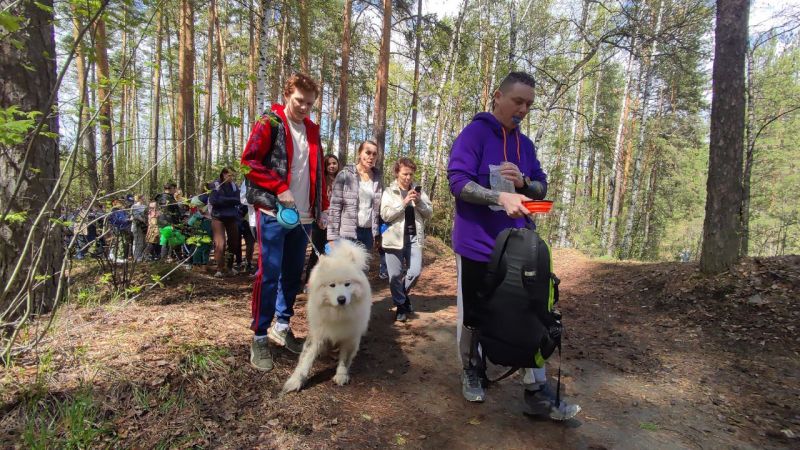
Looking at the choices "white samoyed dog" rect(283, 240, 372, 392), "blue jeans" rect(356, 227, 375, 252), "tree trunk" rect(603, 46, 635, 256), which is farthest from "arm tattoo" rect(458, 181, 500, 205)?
"tree trunk" rect(603, 46, 635, 256)

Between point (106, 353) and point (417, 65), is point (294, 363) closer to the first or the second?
point (106, 353)

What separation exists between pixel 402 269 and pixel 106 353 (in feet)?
9.84

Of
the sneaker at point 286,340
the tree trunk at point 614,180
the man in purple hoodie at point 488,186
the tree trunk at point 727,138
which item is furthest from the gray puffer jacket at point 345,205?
the tree trunk at point 614,180

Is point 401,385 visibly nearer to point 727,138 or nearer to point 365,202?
point 365,202

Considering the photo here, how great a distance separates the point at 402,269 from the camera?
4.73 m

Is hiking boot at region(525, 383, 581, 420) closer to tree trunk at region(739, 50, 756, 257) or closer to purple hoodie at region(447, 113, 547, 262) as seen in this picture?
purple hoodie at region(447, 113, 547, 262)

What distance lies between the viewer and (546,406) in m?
2.54

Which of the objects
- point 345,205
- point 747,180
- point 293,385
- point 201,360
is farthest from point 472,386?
point 747,180

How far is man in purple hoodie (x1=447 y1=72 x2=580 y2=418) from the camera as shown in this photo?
2484 millimetres

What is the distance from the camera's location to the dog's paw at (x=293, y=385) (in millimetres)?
2748

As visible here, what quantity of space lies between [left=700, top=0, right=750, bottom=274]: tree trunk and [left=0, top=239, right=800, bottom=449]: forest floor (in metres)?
0.44

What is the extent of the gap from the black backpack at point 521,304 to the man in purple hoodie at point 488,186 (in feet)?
0.67

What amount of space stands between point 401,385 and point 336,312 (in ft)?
2.81

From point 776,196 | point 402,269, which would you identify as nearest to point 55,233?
point 402,269
